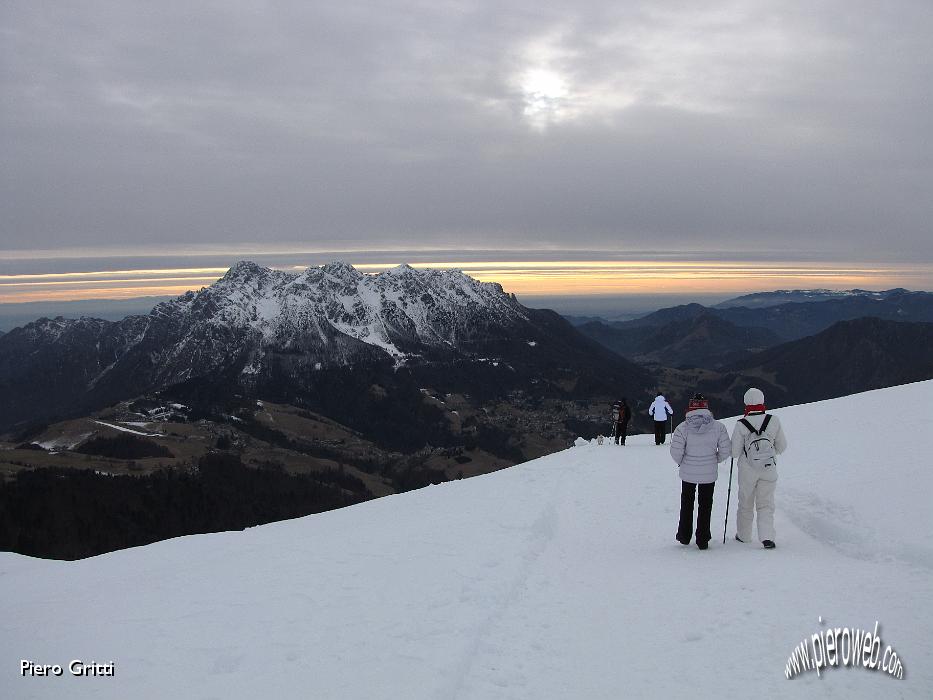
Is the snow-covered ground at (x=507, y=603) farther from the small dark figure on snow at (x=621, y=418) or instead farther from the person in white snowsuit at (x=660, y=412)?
the small dark figure on snow at (x=621, y=418)

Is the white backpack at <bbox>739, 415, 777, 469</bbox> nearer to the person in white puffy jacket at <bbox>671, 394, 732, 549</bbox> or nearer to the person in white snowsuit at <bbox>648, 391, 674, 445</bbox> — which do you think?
the person in white puffy jacket at <bbox>671, 394, 732, 549</bbox>

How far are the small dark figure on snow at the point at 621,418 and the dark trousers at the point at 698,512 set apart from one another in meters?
18.9

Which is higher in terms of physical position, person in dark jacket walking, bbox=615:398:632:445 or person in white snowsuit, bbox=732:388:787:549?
person in white snowsuit, bbox=732:388:787:549

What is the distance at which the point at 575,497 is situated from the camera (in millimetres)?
20609

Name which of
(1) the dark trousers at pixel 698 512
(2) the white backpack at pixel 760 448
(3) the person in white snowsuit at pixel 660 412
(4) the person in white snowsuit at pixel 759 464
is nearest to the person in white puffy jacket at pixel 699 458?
(1) the dark trousers at pixel 698 512

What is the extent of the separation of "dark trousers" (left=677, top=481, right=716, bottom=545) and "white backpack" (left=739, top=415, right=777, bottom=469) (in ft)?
3.33

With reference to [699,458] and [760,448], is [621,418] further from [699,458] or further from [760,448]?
[760,448]

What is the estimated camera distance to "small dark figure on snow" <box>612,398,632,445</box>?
32.9 metres

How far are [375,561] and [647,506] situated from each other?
8.76m

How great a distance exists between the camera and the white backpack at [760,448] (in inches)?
504

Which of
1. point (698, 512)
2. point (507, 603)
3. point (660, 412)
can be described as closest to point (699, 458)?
point (698, 512)

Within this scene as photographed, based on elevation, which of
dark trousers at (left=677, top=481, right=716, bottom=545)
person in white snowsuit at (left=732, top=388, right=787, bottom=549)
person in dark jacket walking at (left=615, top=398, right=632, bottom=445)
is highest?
person in white snowsuit at (left=732, top=388, right=787, bottom=549)

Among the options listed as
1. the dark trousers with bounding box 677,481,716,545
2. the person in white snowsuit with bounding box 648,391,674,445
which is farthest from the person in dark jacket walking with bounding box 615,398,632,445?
the dark trousers with bounding box 677,481,716,545

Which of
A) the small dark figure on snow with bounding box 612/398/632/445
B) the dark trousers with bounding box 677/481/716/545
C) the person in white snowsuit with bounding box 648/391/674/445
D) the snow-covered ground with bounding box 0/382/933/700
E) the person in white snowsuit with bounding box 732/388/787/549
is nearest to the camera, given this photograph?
the snow-covered ground with bounding box 0/382/933/700
